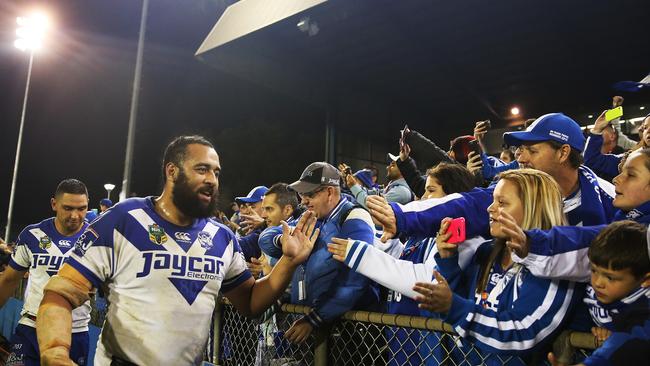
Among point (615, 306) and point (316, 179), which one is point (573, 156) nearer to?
point (615, 306)

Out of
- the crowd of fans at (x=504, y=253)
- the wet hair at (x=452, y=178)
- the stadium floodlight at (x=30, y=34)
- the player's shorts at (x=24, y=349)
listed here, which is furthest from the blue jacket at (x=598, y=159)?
the stadium floodlight at (x=30, y=34)

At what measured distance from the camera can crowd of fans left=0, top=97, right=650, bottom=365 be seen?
188 cm

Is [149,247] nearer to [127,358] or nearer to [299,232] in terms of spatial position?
[127,358]

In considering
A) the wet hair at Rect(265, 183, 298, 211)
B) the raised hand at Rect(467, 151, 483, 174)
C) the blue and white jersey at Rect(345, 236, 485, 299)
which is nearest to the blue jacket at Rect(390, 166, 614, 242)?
the blue and white jersey at Rect(345, 236, 485, 299)

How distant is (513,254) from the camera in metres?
2.06

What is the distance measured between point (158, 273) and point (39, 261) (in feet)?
10.5

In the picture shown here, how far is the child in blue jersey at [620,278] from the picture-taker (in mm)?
1751

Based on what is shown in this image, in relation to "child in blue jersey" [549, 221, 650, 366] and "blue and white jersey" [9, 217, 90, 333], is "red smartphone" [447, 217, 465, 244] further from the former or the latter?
"blue and white jersey" [9, 217, 90, 333]

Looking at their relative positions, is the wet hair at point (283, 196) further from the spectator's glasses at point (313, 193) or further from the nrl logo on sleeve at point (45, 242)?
the nrl logo on sleeve at point (45, 242)

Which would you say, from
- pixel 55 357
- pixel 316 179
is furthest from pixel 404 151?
pixel 55 357

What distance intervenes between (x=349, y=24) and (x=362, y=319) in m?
12.4

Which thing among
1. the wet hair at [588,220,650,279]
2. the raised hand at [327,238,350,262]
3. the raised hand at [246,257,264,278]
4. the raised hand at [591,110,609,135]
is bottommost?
the raised hand at [246,257,264,278]

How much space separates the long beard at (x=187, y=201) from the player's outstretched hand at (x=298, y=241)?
1.64 ft

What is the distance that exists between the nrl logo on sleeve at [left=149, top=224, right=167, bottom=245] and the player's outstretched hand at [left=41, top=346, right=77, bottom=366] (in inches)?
27.9
